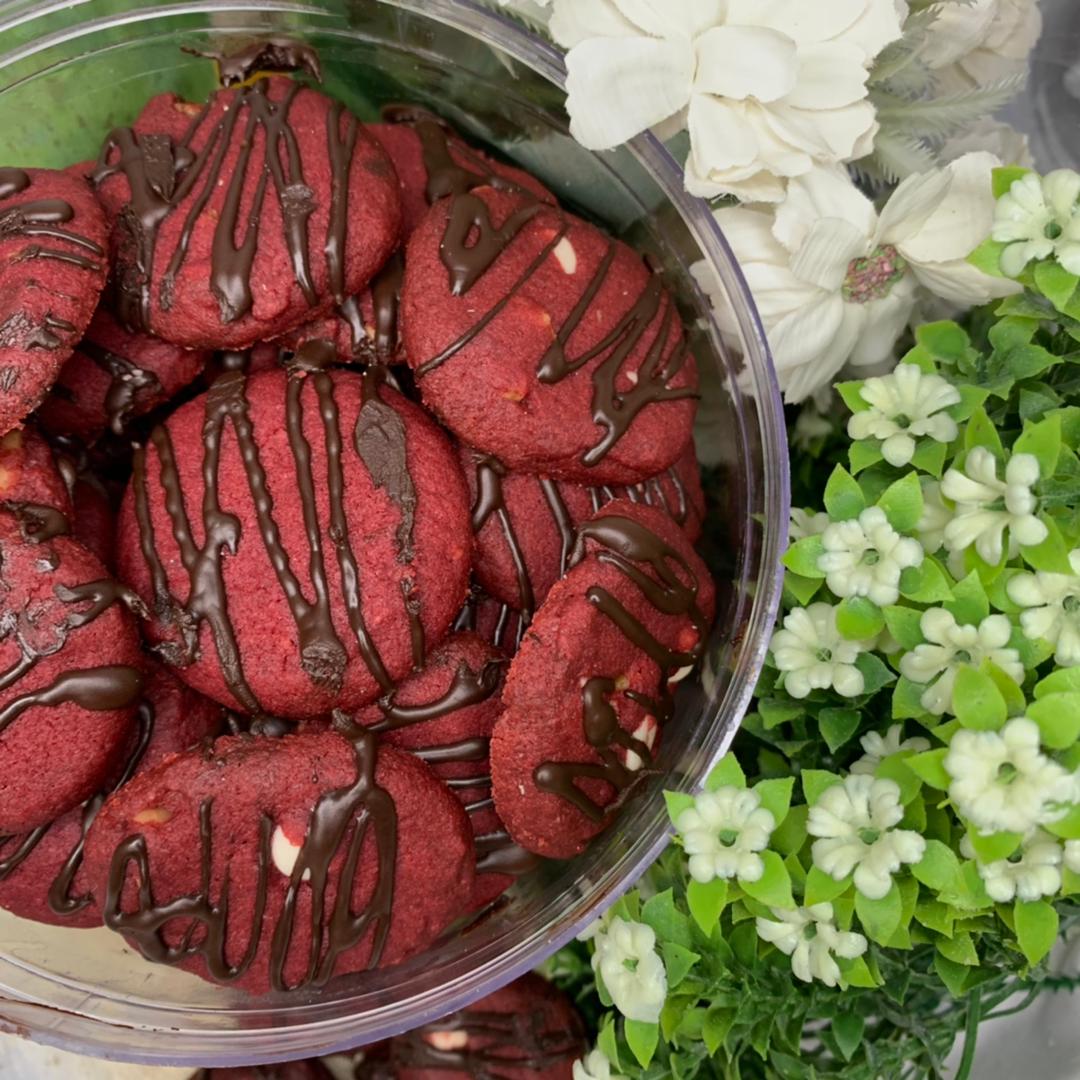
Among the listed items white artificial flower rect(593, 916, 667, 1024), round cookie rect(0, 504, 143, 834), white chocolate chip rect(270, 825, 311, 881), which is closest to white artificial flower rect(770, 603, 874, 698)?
white artificial flower rect(593, 916, 667, 1024)

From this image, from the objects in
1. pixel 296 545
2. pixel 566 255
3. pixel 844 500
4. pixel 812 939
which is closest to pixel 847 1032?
pixel 812 939

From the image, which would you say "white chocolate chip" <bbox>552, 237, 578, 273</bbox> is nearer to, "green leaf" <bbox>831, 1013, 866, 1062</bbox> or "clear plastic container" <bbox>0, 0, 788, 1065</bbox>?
"clear plastic container" <bbox>0, 0, 788, 1065</bbox>

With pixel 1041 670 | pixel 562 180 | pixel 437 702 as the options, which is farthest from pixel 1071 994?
pixel 562 180

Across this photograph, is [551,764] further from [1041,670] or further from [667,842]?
[1041,670]

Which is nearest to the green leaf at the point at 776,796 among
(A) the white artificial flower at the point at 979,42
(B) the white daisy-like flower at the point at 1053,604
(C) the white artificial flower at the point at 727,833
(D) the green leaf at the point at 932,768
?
(C) the white artificial flower at the point at 727,833

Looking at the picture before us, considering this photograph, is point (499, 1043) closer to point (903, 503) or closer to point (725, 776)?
point (725, 776)

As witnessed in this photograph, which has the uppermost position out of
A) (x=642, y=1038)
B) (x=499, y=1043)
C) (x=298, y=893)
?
(x=298, y=893)
